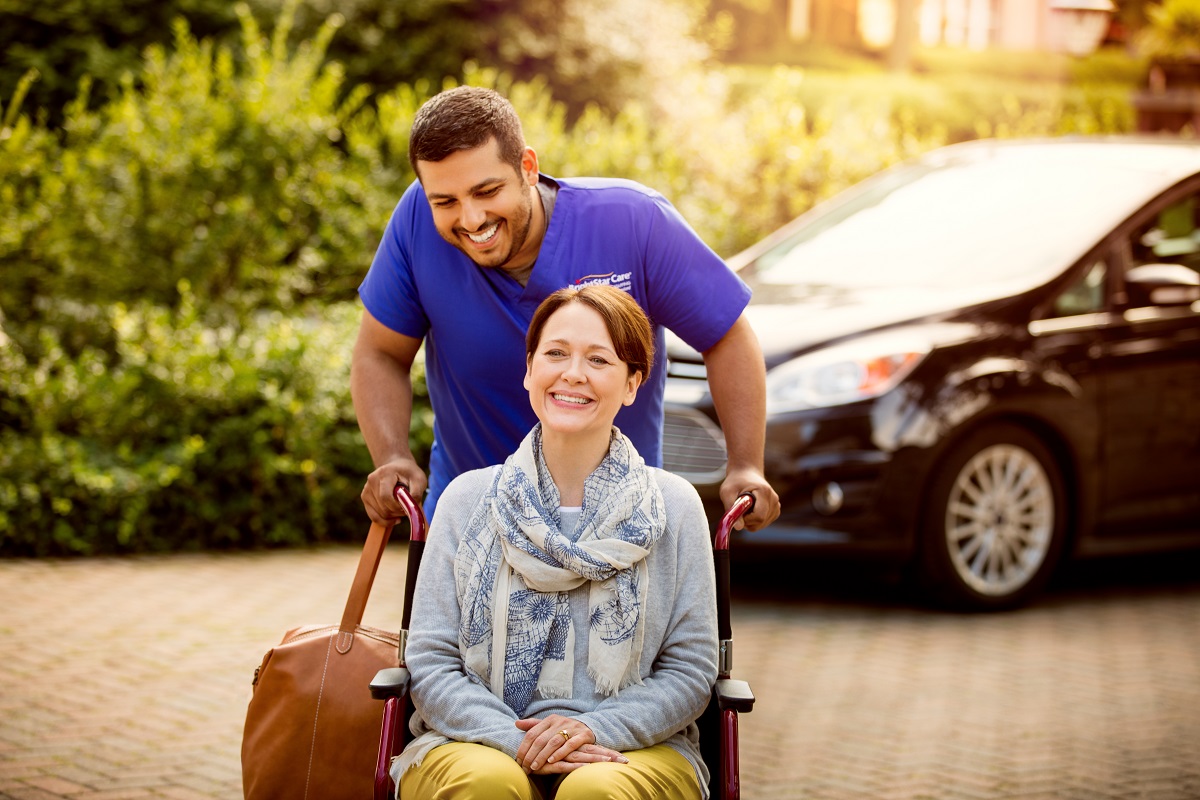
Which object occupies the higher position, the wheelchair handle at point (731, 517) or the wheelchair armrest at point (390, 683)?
the wheelchair handle at point (731, 517)

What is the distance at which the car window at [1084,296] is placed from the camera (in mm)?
6906

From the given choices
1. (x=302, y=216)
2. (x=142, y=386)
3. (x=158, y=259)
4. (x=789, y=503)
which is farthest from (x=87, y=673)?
(x=302, y=216)

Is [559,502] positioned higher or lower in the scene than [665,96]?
lower

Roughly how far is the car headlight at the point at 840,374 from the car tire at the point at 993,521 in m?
0.45

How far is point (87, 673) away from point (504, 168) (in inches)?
119

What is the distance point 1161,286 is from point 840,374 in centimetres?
166

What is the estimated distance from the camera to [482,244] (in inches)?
137

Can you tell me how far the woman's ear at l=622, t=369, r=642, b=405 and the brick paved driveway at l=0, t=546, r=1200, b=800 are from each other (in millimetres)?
1710

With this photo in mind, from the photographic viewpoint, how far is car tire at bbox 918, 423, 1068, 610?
6598 mm

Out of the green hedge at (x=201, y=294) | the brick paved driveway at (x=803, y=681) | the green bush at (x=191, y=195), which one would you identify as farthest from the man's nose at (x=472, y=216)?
the green bush at (x=191, y=195)

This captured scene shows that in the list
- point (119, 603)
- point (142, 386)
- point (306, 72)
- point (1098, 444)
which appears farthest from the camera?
point (306, 72)

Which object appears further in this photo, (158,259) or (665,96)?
(665,96)

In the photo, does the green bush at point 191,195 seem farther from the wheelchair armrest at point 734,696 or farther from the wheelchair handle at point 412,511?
the wheelchair armrest at point 734,696

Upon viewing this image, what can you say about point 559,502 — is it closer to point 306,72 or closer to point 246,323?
point 246,323
